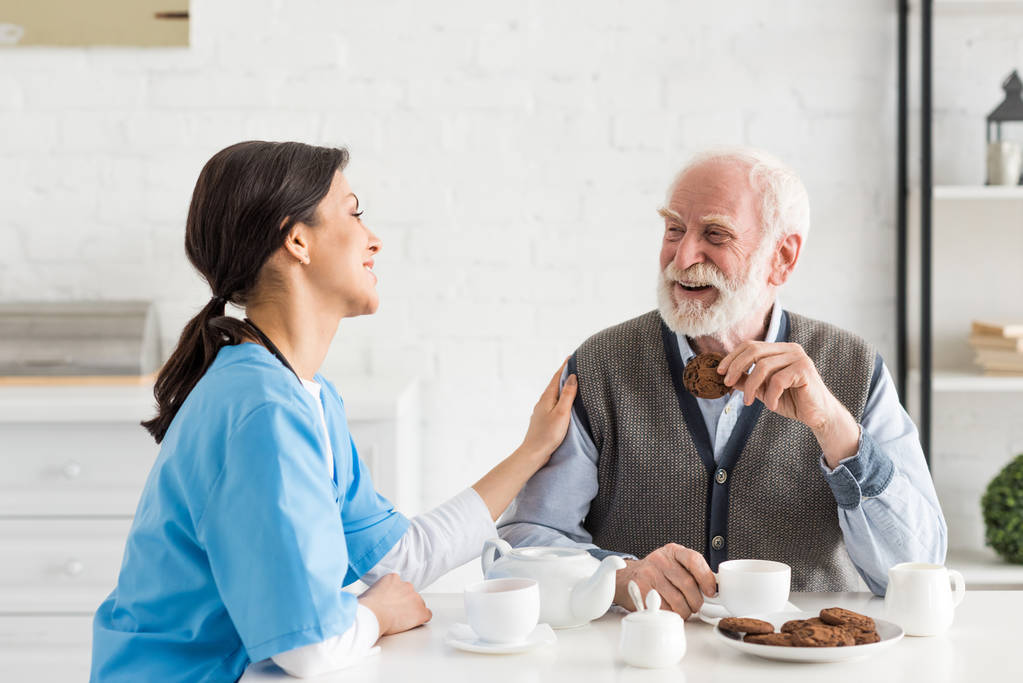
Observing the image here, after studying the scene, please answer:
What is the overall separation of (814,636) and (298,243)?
836mm

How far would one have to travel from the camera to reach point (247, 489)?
117 cm

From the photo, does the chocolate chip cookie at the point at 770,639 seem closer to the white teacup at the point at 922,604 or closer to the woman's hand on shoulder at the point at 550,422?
the white teacup at the point at 922,604

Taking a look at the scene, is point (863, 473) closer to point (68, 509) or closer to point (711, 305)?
point (711, 305)

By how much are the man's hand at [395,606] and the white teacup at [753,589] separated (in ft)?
1.26

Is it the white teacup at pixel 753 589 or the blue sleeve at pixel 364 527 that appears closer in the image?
the white teacup at pixel 753 589

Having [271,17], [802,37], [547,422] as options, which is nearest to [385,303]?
[271,17]

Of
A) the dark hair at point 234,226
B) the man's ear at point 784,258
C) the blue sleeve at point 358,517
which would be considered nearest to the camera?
the dark hair at point 234,226

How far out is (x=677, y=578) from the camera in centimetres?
139

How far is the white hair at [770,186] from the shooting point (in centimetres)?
184

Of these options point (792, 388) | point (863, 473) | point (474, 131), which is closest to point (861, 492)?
point (863, 473)

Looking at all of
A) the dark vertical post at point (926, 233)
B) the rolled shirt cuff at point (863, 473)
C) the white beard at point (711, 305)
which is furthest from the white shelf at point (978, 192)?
the rolled shirt cuff at point (863, 473)

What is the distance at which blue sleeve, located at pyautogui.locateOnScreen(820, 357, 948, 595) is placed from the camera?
1582mm

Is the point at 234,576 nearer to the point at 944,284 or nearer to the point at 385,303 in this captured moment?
the point at 385,303

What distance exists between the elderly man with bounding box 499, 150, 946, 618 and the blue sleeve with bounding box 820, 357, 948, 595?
0.07 metres
